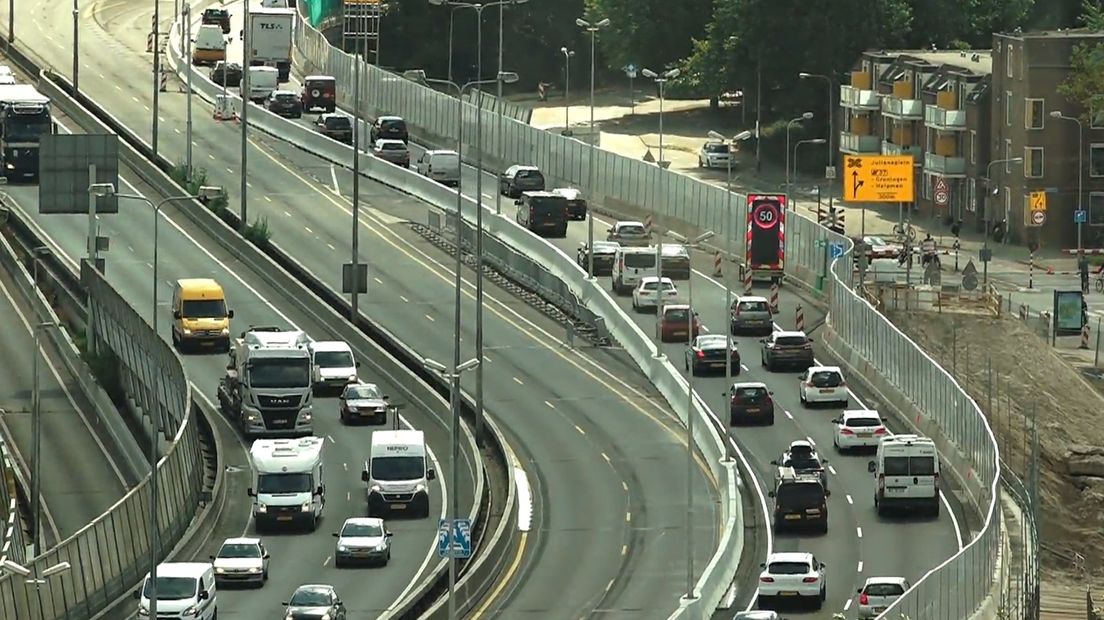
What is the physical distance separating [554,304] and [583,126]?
49324 mm

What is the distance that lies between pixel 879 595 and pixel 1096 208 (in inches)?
2914

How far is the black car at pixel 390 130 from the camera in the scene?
14900 centimetres

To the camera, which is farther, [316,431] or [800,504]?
[316,431]

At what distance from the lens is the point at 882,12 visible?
167625 millimetres

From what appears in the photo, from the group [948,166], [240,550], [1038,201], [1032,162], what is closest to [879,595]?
[240,550]

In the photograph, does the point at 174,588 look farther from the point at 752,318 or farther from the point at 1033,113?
the point at 1033,113

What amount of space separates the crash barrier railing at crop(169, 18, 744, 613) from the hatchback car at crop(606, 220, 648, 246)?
4.65 metres

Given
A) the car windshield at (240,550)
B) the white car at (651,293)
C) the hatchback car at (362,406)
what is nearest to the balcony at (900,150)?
the white car at (651,293)

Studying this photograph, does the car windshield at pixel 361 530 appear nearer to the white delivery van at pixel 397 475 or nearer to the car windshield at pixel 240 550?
the car windshield at pixel 240 550

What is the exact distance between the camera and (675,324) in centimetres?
10856

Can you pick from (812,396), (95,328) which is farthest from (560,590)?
(95,328)

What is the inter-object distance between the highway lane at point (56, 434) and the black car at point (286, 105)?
40.2 meters

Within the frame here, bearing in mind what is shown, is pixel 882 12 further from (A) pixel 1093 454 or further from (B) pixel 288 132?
(A) pixel 1093 454

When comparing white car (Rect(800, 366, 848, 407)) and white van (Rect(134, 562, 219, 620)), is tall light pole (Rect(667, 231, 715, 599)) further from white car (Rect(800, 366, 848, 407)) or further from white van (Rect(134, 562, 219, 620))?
white van (Rect(134, 562, 219, 620))
